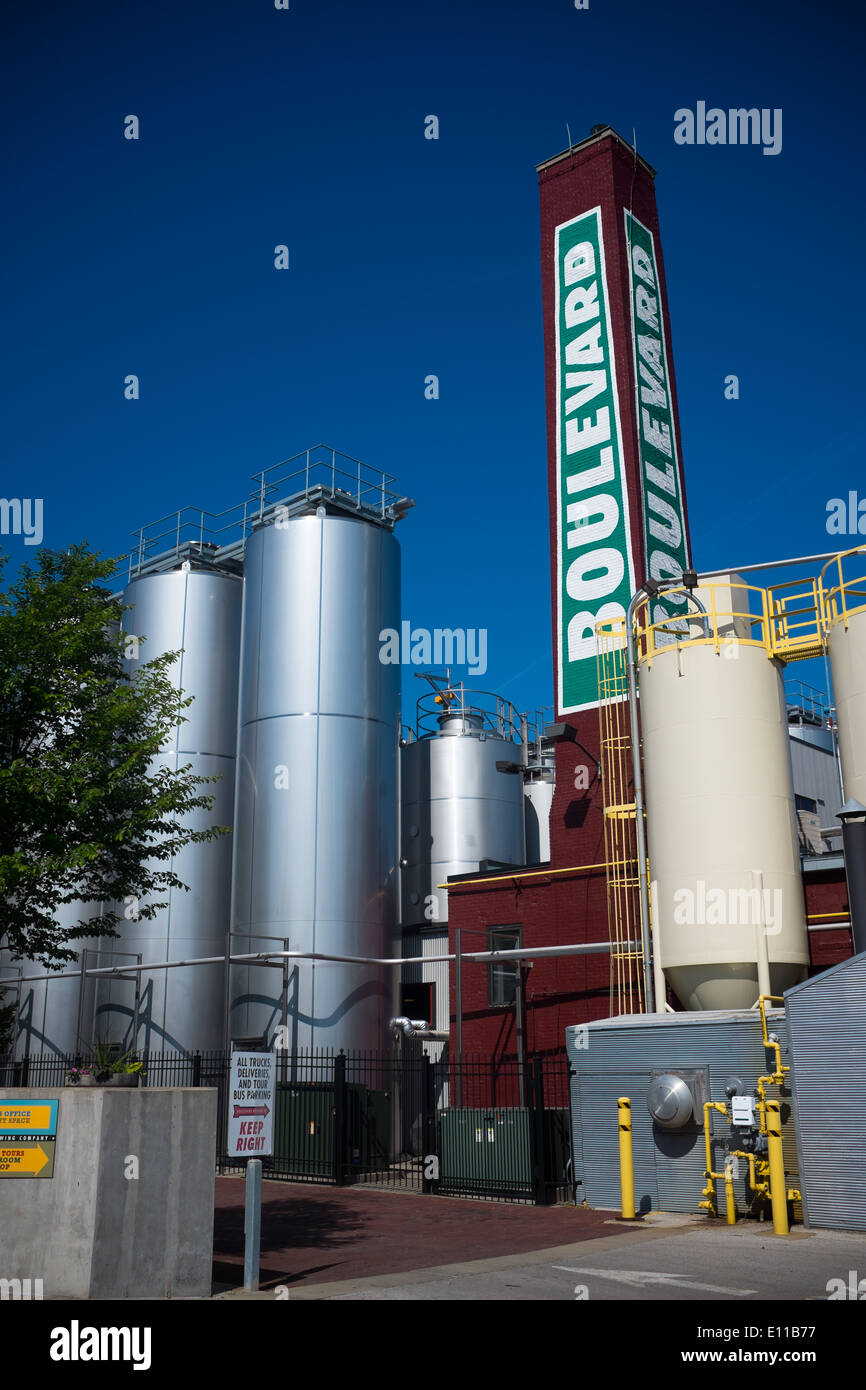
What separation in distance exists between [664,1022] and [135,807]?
898cm

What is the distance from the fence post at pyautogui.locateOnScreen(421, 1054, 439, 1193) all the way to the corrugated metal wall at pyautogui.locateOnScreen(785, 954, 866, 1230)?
7.77 meters

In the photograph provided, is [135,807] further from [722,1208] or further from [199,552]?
[199,552]

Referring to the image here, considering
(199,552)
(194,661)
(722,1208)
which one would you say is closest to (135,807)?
(722,1208)

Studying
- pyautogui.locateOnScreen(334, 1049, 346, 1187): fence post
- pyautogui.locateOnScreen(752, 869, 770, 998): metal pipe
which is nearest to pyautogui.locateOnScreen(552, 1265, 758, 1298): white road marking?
pyautogui.locateOnScreen(752, 869, 770, 998): metal pipe

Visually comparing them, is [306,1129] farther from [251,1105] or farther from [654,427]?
[654,427]

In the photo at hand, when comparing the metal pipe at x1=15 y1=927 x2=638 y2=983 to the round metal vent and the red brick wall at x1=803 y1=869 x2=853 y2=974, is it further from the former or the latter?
the round metal vent

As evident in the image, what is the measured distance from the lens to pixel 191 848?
32.6 meters

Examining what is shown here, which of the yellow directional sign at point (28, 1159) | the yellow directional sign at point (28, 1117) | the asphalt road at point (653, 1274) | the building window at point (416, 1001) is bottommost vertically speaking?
the asphalt road at point (653, 1274)

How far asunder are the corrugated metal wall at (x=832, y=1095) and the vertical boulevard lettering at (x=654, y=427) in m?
12.6

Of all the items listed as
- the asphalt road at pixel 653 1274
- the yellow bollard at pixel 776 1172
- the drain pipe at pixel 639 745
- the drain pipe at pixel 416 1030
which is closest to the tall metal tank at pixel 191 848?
the drain pipe at pixel 416 1030

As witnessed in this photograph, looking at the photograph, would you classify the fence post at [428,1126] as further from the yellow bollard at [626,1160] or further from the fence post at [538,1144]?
the yellow bollard at [626,1160]

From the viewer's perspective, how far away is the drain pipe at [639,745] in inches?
872

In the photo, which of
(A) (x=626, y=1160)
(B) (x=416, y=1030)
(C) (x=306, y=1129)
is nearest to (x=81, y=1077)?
(A) (x=626, y=1160)

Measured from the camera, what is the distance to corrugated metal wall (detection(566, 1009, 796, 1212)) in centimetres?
1744
